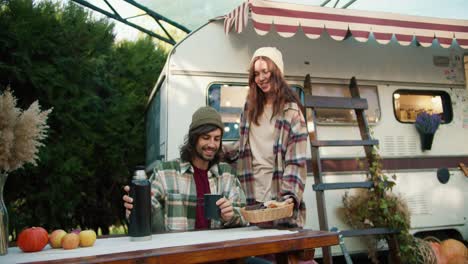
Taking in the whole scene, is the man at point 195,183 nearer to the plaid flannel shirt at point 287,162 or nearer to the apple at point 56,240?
the plaid flannel shirt at point 287,162

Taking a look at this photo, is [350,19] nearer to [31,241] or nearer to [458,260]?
[458,260]

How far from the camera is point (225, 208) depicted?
1921 millimetres

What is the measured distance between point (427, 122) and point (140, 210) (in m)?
3.80

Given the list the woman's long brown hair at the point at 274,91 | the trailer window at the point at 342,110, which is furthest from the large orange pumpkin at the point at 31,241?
the trailer window at the point at 342,110

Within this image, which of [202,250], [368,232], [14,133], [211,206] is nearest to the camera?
[202,250]

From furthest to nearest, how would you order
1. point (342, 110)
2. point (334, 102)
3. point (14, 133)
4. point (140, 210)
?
1. point (342, 110)
2. point (334, 102)
3. point (140, 210)
4. point (14, 133)

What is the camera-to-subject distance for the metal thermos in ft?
5.66

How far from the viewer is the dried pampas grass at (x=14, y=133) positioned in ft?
5.00

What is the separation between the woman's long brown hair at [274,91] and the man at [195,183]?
404 millimetres

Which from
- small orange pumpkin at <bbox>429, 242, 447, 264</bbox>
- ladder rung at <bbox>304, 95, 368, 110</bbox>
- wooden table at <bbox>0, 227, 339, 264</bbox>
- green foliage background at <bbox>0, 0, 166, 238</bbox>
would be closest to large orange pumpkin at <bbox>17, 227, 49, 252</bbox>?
wooden table at <bbox>0, 227, 339, 264</bbox>

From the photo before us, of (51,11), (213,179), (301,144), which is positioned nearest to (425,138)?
(301,144)

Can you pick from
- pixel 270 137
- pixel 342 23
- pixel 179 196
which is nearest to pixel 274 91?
pixel 270 137

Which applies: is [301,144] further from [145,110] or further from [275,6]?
[145,110]

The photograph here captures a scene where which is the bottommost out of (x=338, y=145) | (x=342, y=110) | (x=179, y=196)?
(x=179, y=196)
